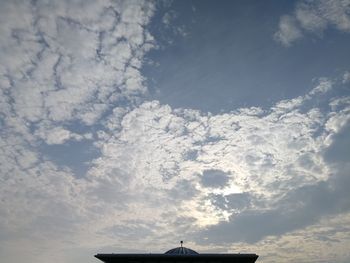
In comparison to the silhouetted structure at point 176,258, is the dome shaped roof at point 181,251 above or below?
above

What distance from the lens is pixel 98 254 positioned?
32812mm

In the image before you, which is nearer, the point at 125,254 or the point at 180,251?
the point at 125,254

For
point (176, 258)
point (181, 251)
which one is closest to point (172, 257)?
point (176, 258)

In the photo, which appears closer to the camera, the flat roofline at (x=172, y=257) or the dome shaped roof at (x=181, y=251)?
the flat roofline at (x=172, y=257)

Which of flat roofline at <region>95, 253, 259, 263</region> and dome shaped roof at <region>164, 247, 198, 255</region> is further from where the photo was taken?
dome shaped roof at <region>164, 247, 198, 255</region>

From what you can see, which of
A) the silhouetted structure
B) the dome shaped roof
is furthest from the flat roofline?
the dome shaped roof

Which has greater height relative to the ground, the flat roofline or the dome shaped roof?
the dome shaped roof

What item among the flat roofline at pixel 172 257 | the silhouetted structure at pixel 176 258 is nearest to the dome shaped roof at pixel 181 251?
the silhouetted structure at pixel 176 258

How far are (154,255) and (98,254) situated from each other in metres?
6.18

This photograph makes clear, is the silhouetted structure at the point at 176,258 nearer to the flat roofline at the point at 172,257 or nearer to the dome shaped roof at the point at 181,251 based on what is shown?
the flat roofline at the point at 172,257

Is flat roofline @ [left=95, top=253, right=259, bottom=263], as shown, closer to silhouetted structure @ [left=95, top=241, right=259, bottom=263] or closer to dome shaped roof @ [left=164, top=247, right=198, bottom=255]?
silhouetted structure @ [left=95, top=241, right=259, bottom=263]

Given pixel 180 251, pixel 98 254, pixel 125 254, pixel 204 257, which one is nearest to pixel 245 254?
pixel 204 257

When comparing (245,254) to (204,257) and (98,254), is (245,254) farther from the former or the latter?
(98,254)

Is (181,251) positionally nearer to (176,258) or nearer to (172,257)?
(176,258)
